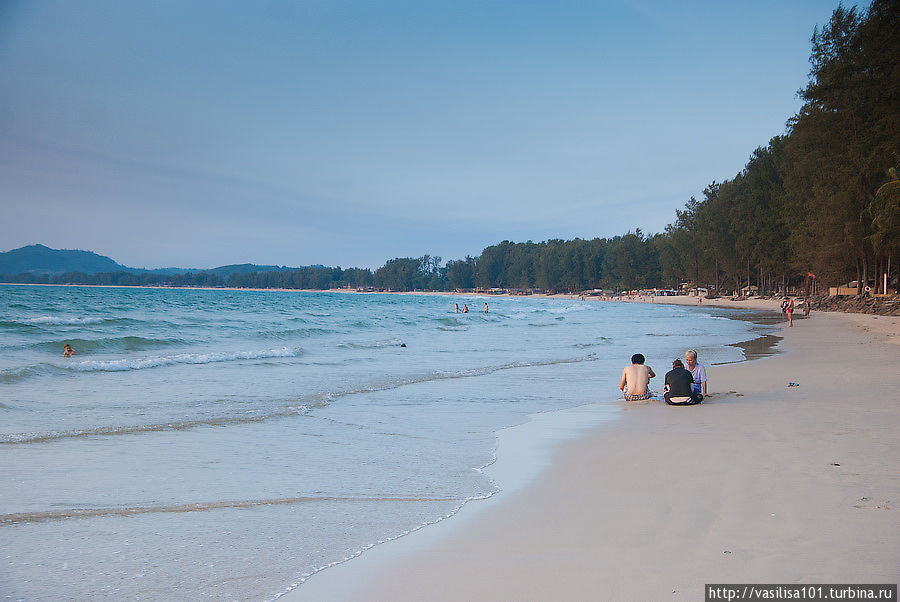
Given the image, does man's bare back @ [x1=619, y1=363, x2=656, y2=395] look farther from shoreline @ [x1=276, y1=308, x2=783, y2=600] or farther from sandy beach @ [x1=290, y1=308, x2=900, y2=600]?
sandy beach @ [x1=290, y1=308, x2=900, y2=600]

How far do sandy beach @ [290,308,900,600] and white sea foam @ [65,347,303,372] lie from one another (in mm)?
13189

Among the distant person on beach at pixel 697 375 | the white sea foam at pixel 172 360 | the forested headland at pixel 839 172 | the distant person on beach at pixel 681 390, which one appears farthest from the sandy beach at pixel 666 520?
the forested headland at pixel 839 172

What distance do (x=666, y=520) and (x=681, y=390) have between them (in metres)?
6.64

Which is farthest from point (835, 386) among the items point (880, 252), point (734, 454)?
point (880, 252)

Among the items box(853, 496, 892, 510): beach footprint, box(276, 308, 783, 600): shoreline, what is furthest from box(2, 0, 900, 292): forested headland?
box(853, 496, 892, 510): beach footprint

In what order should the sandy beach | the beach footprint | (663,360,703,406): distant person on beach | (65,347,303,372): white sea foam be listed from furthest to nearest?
(65,347,303,372): white sea foam < (663,360,703,406): distant person on beach < the beach footprint < the sandy beach

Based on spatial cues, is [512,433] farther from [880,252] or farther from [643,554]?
[880,252]

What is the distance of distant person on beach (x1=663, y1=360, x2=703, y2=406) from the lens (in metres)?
11.0

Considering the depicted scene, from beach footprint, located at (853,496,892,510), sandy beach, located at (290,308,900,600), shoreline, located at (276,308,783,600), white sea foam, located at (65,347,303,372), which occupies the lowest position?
white sea foam, located at (65,347,303,372)

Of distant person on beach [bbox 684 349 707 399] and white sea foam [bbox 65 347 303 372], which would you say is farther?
white sea foam [bbox 65 347 303 372]

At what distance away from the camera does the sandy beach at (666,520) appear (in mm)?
3797

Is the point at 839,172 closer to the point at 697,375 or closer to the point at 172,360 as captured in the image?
the point at 697,375

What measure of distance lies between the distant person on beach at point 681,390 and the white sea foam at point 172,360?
13821 millimetres

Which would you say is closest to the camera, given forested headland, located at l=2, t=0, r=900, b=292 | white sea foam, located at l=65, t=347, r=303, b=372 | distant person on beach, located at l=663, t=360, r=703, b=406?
distant person on beach, located at l=663, t=360, r=703, b=406
